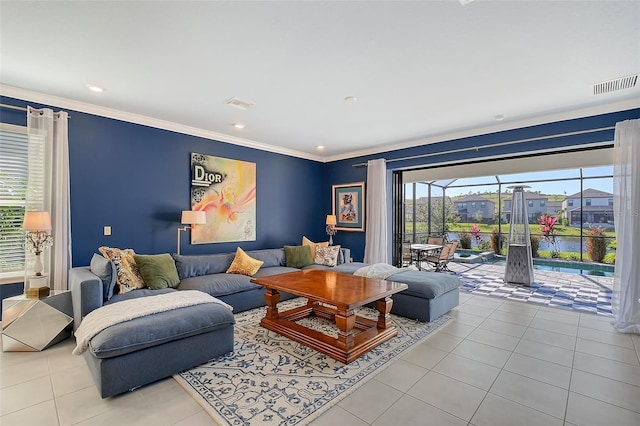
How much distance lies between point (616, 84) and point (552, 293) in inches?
144

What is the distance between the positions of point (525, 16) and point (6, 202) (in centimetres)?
526

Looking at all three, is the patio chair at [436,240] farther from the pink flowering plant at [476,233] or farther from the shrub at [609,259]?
the shrub at [609,259]

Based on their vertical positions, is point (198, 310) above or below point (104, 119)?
below

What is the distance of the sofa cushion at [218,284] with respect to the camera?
12.2ft

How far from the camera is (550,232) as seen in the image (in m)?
7.89

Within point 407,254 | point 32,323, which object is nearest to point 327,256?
point 407,254

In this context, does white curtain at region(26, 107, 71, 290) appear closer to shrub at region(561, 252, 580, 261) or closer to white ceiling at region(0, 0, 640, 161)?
white ceiling at region(0, 0, 640, 161)

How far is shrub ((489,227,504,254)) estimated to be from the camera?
8.65 meters

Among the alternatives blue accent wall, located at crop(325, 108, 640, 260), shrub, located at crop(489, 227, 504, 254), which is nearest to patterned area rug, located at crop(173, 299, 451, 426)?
blue accent wall, located at crop(325, 108, 640, 260)

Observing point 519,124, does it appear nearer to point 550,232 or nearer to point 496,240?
point 550,232

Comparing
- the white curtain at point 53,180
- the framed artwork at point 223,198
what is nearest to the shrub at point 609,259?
the framed artwork at point 223,198

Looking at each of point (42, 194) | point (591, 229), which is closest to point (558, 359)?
point (42, 194)

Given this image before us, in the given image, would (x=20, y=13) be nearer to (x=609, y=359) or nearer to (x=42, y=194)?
(x=42, y=194)

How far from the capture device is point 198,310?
8.73 ft
